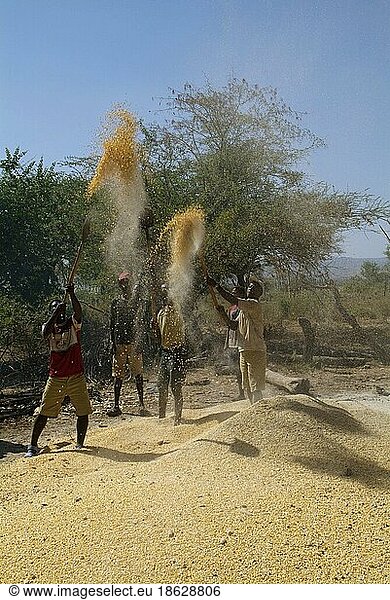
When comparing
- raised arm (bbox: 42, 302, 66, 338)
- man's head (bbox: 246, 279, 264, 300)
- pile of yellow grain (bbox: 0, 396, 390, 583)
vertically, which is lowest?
pile of yellow grain (bbox: 0, 396, 390, 583)

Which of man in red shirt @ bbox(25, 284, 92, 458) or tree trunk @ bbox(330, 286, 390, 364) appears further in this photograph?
tree trunk @ bbox(330, 286, 390, 364)

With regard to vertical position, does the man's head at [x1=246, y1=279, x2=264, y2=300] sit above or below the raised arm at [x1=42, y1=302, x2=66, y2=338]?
above

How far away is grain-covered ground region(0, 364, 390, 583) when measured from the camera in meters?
2.90

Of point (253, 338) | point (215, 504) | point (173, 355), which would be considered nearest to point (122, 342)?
point (173, 355)

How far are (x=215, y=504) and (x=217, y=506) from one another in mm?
31

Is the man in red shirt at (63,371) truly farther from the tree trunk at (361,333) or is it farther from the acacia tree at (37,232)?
the tree trunk at (361,333)

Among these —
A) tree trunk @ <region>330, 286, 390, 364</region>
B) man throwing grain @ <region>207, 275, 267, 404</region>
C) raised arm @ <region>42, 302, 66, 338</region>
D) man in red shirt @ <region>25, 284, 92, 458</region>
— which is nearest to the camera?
raised arm @ <region>42, 302, 66, 338</region>

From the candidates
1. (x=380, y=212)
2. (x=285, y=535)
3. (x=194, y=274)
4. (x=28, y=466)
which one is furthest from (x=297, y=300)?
(x=285, y=535)

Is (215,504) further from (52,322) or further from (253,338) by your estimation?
(253,338)

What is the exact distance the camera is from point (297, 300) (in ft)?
42.3

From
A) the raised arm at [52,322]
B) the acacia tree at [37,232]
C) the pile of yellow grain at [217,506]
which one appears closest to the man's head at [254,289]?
the pile of yellow grain at [217,506]

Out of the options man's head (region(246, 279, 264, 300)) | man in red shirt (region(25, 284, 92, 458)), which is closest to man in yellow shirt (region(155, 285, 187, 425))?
man's head (region(246, 279, 264, 300))

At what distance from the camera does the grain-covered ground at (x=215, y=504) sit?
290 centimetres

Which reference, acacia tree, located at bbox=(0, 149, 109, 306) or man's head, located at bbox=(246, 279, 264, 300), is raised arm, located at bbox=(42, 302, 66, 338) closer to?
man's head, located at bbox=(246, 279, 264, 300)
